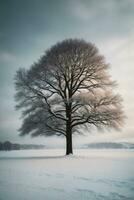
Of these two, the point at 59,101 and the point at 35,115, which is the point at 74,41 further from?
the point at 35,115

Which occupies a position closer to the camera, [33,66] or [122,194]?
Result: [122,194]

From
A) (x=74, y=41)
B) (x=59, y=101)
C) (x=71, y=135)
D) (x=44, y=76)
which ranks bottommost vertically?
(x=71, y=135)

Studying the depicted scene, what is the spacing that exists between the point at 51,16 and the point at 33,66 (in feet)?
30.1

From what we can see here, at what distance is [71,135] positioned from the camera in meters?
19.6

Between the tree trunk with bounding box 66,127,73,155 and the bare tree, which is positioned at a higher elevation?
the bare tree

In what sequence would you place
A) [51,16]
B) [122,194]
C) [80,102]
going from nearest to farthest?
1. [122,194]
2. [51,16]
3. [80,102]

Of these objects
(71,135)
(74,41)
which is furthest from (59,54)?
(71,135)

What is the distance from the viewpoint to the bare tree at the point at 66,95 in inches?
751

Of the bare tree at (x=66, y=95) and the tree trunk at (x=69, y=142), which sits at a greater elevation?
the bare tree at (x=66, y=95)

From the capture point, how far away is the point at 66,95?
66.6ft

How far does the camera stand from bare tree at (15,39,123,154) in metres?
19.1

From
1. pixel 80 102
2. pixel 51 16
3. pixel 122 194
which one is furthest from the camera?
pixel 80 102

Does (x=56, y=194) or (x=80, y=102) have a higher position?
(x=80, y=102)

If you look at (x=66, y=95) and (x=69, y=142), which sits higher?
(x=66, y=95)
